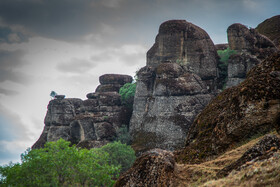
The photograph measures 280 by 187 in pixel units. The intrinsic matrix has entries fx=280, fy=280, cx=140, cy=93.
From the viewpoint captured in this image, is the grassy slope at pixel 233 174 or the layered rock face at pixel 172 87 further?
the layered rock face at pixel 172 87

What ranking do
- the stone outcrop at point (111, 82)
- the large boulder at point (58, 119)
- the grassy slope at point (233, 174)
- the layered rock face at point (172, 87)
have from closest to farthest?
the grassy slope at point (233, 174) < the layered rock face at point (172, 87) < the large boulder at point (58, 119) < the stone outcrop at point (111, 82)

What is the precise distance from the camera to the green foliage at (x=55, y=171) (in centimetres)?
2262

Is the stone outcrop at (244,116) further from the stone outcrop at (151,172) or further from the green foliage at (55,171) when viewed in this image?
the green foliage at (55,171)

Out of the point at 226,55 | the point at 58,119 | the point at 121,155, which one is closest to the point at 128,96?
the point at 58,119

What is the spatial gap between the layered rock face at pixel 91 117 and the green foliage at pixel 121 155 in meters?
8.54

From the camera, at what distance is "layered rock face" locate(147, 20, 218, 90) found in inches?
2152

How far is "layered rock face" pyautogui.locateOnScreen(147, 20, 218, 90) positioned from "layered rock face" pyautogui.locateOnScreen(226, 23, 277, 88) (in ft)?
14.7

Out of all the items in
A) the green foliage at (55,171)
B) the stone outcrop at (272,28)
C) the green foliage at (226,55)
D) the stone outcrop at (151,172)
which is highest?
the stone outcrop at (272,28)

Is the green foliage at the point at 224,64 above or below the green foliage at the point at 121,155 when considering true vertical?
above

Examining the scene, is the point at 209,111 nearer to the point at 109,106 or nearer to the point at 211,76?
the point at 211,76

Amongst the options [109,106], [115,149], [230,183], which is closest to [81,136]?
[109,106]

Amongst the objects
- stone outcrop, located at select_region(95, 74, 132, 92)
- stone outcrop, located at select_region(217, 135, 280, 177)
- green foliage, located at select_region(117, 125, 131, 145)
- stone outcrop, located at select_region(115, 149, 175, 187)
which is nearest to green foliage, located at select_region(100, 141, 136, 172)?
green foliage, located at select_region(117, 125, 131, 145)

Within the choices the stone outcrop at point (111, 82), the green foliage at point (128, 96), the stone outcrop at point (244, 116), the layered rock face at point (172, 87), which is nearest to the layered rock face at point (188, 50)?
the layered rock face at point (172, 87)

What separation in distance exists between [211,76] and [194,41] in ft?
25.3
